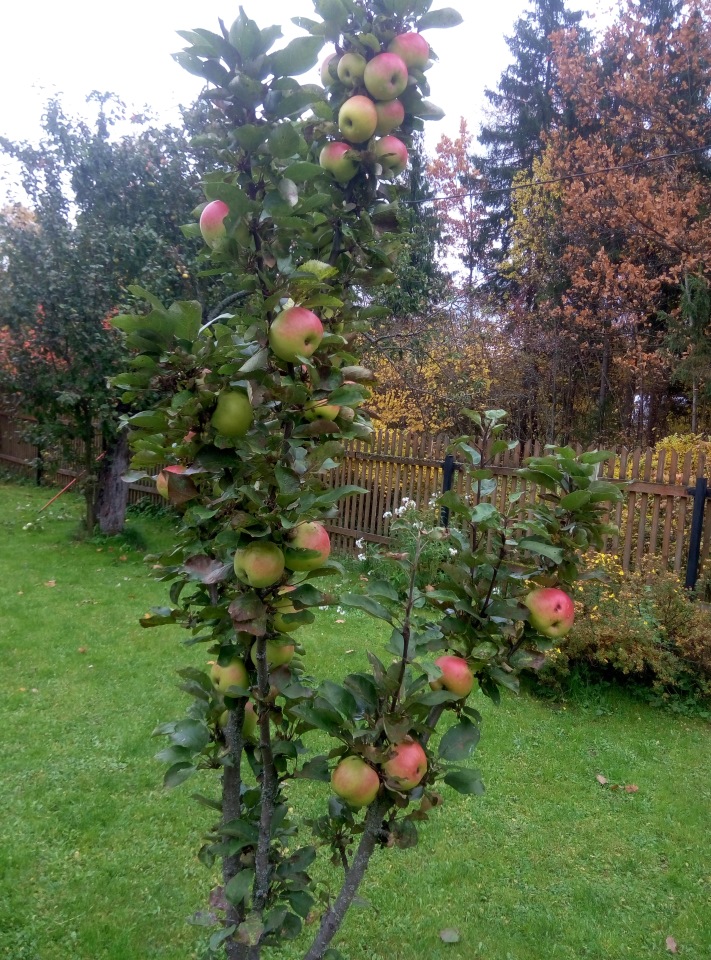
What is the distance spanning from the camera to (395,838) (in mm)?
1303

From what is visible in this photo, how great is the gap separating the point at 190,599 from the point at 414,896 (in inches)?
77.0

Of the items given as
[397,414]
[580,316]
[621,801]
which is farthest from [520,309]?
[621,801]

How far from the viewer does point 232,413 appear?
107 centimetres

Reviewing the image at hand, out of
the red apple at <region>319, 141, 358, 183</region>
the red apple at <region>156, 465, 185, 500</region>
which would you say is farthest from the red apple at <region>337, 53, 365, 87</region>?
the red apple at <region>156, 465, 185, 500</region>

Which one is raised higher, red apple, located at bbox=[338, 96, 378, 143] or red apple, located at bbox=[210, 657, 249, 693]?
red apple, located at bbox=[338, 96, 378, 143]

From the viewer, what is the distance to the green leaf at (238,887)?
1.35m

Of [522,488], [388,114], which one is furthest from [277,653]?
[522,488]

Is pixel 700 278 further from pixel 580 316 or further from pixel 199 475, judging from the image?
pixel 199 475

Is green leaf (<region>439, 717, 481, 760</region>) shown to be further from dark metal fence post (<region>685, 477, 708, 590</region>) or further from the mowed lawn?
dark metal fence post (<region>685, 477, 708, 590</region>)

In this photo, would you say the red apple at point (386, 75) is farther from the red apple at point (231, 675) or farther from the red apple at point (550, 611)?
the red apple at point (231, 675)

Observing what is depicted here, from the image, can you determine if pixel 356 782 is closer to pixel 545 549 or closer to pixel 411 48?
pixel 545 549

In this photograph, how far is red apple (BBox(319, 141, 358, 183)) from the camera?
1.32 m

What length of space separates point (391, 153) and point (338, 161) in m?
0.11

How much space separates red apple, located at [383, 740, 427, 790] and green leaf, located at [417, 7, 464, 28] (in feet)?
4.65
